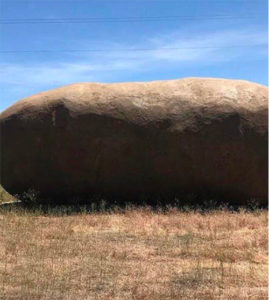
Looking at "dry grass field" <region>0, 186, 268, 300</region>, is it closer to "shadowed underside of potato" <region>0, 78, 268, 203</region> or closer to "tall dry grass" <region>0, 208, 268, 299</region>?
"tall dry grass" <region>0, 208, 268, 299</region>

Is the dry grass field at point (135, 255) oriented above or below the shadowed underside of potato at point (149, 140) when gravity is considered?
below

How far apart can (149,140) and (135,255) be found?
178 inches

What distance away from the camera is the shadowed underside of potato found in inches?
430

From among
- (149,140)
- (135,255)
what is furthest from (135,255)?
(149,140)

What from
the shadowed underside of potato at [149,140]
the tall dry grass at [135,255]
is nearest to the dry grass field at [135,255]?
the tall dry grass at [135,255]

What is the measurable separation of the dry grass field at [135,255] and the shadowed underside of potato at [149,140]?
3.37 feet

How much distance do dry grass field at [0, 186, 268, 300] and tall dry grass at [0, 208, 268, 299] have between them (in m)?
0.01

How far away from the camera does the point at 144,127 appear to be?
11031 mm

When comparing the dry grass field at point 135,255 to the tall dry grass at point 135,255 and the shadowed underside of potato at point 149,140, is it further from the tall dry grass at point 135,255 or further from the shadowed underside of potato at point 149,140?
the shadowed underside of potato at point 149,140

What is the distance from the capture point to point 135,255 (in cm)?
680

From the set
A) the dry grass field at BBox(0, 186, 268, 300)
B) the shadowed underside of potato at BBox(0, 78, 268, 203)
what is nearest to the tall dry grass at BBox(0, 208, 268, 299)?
the dry grass field at BBox(0, 186, 268, 300)

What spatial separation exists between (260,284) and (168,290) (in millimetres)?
1016

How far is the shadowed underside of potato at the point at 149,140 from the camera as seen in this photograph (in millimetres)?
10914

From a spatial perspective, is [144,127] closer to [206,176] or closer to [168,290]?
[206,176]
